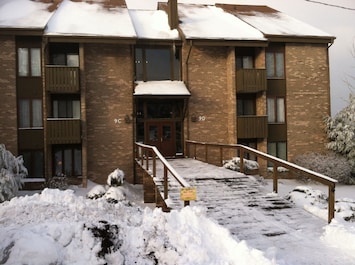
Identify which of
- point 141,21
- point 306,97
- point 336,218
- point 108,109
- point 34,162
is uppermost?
point 141,21

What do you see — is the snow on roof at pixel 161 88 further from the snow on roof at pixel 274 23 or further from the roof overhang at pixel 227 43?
the snow on roof at pixel 274 23

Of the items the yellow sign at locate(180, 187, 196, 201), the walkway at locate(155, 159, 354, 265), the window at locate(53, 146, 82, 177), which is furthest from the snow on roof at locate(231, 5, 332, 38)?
the yellow sign at locate(180, 187, 196, 201)

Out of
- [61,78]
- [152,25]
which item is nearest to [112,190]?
[61,78]

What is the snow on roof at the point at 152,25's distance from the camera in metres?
19.4

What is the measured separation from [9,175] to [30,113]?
16.1 feet

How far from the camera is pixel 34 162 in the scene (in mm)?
17797

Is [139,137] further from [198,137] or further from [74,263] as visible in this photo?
[74,263]

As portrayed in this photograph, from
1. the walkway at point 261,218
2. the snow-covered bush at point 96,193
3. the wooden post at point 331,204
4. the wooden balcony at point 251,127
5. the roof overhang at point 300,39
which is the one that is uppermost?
the roof overhang at point 300,39

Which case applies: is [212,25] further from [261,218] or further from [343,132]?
[261,218]

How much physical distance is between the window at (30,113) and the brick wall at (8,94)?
1.18 feet

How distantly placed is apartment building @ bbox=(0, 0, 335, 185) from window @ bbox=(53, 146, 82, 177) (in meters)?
0.05

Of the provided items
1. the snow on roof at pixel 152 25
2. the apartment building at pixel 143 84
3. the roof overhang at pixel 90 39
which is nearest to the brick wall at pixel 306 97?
the apartment building at pixel 143 84

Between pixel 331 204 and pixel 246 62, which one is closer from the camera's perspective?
pixel 331 204

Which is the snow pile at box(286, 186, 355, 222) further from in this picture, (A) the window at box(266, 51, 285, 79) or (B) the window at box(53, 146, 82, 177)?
(B) the window at box(53, 146, 82, 177)
